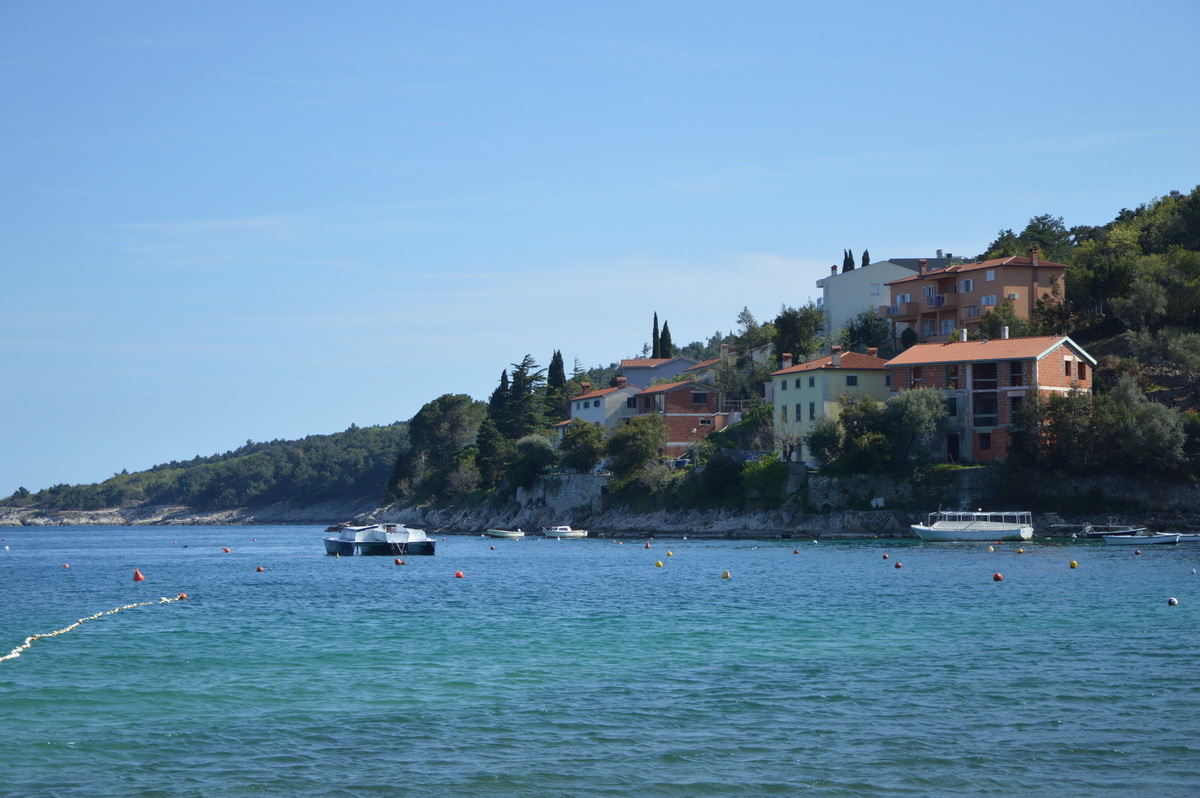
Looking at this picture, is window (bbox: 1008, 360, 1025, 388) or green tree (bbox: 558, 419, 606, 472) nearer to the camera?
window (bbox: 1008, 360, 1025, 388)

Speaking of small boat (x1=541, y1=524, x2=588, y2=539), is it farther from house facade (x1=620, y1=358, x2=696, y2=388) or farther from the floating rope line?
the floating rope line

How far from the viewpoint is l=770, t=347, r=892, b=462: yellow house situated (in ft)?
289

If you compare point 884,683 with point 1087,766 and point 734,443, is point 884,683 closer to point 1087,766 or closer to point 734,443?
point 1087,766

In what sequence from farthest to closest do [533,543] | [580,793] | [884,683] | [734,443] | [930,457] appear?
[734,443] → [533,543] → [930,457] → [884,683] → [580,793]

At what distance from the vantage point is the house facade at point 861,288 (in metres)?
110

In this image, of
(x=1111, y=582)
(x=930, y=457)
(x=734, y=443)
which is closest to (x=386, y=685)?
(x=1111, y=582)

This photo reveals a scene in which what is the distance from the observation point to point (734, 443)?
98375mm

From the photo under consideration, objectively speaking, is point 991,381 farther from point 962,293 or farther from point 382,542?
point 382,542

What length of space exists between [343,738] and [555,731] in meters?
3.56

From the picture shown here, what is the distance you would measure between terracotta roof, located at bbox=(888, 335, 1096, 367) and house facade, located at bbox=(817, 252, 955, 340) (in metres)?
22.2

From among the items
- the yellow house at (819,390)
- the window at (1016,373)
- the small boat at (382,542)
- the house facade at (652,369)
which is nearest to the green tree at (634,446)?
the yellow house at (819,390)

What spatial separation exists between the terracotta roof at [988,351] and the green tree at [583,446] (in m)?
28.3

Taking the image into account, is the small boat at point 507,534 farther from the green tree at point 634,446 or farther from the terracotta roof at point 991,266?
the terracotta roof at point 991,266

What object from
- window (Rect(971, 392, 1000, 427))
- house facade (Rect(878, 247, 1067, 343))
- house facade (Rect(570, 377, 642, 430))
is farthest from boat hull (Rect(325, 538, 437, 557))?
house facade (Rect(878, 247, 1067, 343))
